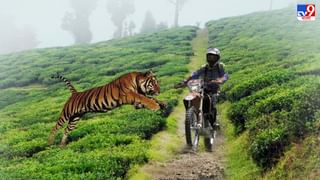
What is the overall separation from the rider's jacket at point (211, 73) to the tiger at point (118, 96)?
149cm

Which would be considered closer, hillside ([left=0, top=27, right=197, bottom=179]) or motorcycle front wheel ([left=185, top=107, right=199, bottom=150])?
hillside ([left=0, top=27, right=197, bottom=179])

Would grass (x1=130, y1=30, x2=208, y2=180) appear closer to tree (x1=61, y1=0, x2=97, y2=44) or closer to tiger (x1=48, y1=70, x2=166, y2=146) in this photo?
tiger (x1=48, y1=70, x2=166, y2=146)

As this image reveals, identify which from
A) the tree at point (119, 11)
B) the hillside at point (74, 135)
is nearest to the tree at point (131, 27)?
the tree at point (119, 11)

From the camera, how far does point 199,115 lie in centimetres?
1658

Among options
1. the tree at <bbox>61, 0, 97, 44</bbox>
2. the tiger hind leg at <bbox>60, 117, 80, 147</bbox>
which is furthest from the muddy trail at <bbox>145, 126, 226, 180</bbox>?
the tree at <bbox>61, 0, 97, 44</bbox>

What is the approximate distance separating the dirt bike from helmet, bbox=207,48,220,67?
2.31 ft

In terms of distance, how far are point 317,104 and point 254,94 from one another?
620cm

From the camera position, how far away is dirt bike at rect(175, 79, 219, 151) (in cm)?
1612

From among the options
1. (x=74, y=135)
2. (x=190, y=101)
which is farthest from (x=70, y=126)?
(x=190, y=101)

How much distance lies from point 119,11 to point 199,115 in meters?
111

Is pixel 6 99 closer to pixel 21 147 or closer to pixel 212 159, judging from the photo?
pixel 21 147

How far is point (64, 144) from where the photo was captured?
17.5 metres

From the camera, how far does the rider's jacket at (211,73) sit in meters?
16.9

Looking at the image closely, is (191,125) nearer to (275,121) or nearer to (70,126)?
(275,121)
